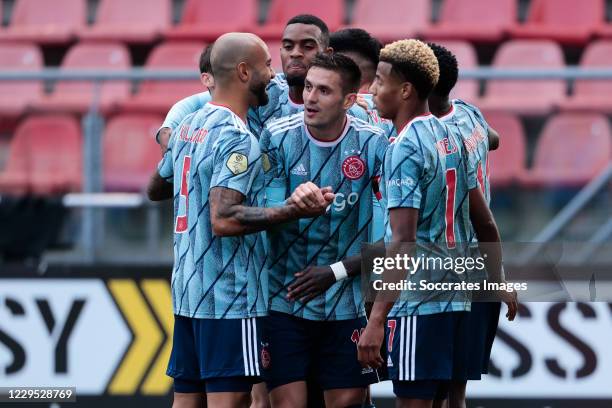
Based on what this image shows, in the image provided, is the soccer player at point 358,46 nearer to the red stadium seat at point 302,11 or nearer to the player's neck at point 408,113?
the player's neck at point 408,113

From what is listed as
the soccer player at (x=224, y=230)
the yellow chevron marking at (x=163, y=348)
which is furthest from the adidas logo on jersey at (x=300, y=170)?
the yellow chevron marking at (x=163, y=348)

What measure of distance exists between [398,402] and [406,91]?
1.37 m

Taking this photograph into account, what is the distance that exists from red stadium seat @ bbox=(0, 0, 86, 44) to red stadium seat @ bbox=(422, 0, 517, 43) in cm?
355

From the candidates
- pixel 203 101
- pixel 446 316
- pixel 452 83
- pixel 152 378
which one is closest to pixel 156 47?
pixel 152 378

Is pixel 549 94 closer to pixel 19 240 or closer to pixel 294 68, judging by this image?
pixel 294 68

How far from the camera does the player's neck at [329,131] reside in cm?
548

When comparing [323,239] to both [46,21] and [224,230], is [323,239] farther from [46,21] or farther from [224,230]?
[46,21]

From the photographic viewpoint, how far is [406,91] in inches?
200

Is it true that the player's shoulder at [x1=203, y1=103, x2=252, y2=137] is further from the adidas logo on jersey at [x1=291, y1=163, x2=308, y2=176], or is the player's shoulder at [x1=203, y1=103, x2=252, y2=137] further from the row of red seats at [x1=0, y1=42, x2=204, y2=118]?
the row of red seats at [x1=0, y1=42, x2=204, y2=118]

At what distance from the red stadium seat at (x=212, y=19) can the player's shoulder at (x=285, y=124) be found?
5.29 m

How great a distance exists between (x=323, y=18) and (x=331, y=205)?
18.7 feet

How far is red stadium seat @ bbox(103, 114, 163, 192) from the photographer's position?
8344 millimetres

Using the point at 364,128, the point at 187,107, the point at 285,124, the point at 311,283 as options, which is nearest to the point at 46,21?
the point at 187,107

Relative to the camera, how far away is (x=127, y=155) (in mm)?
8453
